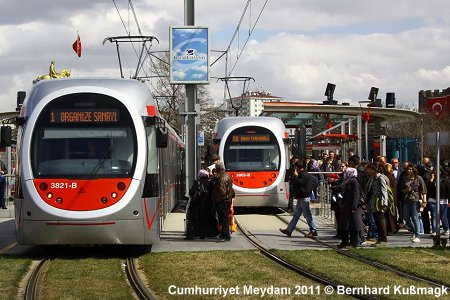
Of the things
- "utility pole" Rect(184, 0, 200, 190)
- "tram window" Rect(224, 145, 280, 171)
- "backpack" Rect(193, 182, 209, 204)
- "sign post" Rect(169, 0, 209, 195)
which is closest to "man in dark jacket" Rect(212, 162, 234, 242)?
"backpack" Rect(193, 182, 209, 204)

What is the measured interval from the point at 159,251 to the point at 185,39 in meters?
9.71

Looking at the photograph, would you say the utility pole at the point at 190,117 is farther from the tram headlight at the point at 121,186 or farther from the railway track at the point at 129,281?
the railway track at the point at 129,281

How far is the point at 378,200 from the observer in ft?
55.1

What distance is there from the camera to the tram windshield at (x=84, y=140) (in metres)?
14.6

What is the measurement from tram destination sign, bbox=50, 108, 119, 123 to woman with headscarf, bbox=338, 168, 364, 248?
4.73 meters

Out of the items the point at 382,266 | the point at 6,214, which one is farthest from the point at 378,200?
the point at 6,214

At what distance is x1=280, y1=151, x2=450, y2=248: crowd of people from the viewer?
54.2 ft

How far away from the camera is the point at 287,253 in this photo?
15164 mm

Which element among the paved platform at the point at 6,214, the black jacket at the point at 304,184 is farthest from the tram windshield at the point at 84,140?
the paved platform at the point at 6,214

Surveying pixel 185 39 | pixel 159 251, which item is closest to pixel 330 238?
pixel 159 251

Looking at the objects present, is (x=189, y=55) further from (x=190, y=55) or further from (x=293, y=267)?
(x=293, y=267)

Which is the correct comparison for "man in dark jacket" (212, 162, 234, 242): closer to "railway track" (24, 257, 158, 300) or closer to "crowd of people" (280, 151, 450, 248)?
"crowd of people" (280, 151, 450, 248)

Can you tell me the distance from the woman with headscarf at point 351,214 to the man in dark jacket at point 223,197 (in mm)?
2451

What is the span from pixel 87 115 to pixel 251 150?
12.0 metres
